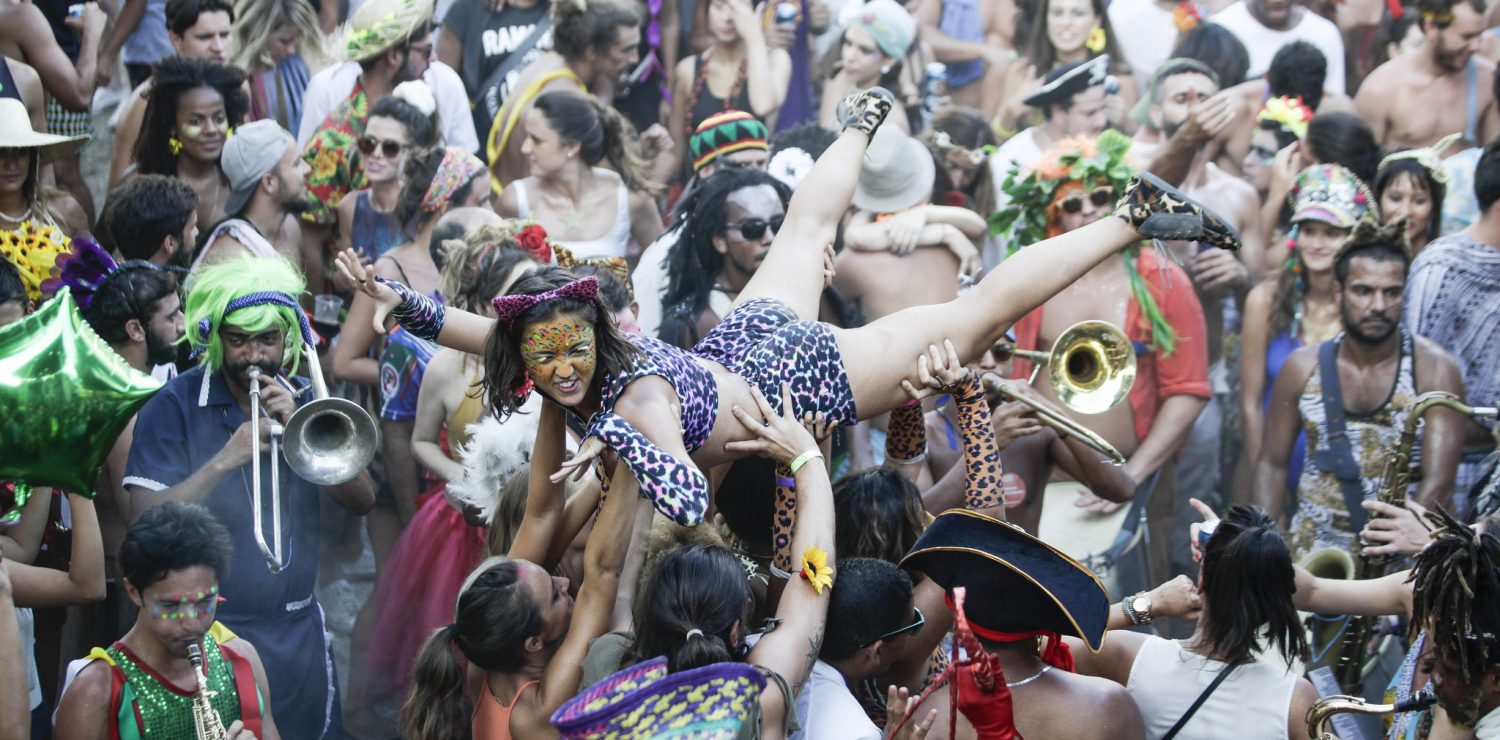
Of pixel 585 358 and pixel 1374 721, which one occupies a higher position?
pixel 585 358

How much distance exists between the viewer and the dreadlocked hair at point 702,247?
6234 mm

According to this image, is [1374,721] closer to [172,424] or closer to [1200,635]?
[1200,635]

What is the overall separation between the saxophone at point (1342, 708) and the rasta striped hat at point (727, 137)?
4017mm

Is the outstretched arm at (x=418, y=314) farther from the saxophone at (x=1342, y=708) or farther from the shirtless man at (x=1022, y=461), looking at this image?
the saxophone at (x=1342, y=708)

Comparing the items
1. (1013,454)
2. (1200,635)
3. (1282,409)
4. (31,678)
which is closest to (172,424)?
(31,678)

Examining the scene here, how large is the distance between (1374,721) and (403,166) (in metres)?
4.59

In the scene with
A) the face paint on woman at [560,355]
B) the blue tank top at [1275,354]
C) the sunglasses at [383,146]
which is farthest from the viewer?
the sunglasses at [383,146]

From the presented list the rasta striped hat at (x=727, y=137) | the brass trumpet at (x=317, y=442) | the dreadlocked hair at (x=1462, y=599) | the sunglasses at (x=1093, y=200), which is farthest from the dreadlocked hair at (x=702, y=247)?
the dreadlocked hair at (x=1462, y=599)

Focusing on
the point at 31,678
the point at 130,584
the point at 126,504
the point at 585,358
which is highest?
the point at 585,358

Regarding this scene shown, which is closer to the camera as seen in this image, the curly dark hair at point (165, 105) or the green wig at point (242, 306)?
the green wig at point (242, 306)

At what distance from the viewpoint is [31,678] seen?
15.4ft

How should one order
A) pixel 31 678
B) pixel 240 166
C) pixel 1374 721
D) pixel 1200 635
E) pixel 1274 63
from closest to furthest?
pixel 1200 635, pixel 31 678, pixel 1374 721, pixel 240 166, pixel 1274 63

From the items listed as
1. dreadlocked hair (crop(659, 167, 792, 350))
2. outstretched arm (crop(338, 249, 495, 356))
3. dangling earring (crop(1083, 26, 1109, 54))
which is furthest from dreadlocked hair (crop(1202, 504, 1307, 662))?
dangling earring (crop(1083, 26, 1109, 54))

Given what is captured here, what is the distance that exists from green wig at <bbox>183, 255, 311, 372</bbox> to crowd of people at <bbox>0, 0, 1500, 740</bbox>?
0.06 feet
